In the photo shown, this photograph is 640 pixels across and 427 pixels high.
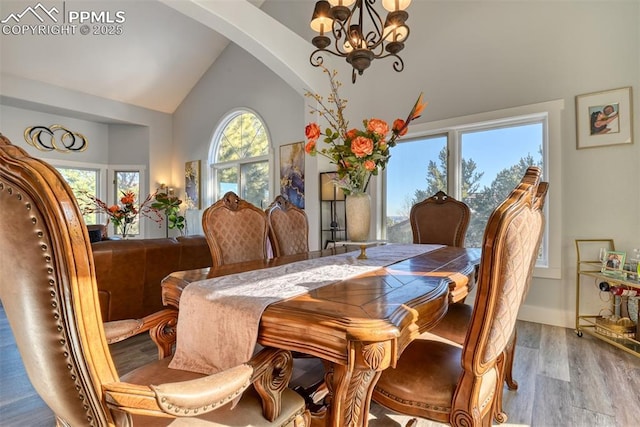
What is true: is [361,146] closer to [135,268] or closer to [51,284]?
[51,284]

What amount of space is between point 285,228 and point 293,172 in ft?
9.31

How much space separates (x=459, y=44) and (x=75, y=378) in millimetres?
4367

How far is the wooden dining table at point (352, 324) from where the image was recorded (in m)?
0.76

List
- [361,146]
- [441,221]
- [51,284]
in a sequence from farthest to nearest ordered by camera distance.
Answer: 1. [441,221]
2. [361,146]
3. [51,284]

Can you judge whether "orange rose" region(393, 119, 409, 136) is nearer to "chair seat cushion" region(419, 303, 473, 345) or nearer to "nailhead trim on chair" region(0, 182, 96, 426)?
"chair seat cushion" region(419, 303, 473, 345)

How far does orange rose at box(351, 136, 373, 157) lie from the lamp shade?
1.09m

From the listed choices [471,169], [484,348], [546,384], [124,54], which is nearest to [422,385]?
[484,348]

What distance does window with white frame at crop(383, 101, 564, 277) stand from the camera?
3143 mm

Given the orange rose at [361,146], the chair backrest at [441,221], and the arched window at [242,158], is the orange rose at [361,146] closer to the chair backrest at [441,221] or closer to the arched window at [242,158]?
the chair backrest at [441,221]

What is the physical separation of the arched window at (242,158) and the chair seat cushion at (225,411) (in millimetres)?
4714

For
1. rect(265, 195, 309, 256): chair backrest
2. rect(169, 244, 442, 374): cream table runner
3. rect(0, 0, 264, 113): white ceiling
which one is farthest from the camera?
rect(0, 0, 264, 113): white ceiling

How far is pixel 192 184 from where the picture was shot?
6.84 meters

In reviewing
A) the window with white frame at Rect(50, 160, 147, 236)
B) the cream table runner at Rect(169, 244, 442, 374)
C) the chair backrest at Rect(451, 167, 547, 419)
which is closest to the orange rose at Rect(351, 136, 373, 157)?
the cream table runner at Rect(169, 244, 442, 374)

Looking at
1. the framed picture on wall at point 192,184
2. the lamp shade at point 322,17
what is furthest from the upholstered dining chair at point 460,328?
the framed picture on wall at point 192,184
